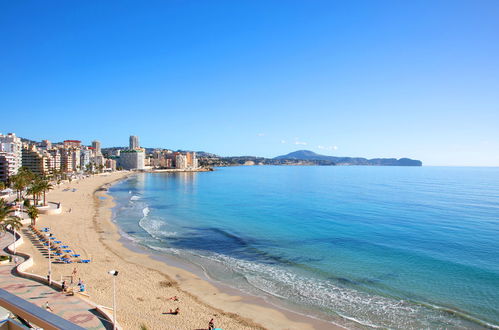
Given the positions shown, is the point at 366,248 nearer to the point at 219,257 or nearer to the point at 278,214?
the point at 219,257

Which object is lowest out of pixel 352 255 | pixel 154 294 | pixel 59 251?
pixel 154 294

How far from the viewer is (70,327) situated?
2965 millimetres

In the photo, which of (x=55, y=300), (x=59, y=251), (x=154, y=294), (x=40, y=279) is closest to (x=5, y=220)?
(x=59, y=251)

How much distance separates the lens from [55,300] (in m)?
17.6

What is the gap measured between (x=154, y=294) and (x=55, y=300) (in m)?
5.73

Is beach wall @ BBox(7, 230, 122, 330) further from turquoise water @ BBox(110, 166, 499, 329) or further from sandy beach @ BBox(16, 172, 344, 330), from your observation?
turquoise water @ BBox(110, 166, 499, 329)

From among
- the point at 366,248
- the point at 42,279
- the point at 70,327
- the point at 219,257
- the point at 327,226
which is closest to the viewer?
the point at 70,327

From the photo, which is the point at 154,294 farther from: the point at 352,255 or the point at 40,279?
the point at 352,255

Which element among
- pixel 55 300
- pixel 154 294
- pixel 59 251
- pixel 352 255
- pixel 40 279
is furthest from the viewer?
pixel 352 255

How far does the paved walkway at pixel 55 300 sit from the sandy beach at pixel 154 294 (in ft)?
5.04

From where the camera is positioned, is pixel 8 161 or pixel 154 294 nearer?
pixel 154 294

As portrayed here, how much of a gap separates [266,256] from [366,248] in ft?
33.4

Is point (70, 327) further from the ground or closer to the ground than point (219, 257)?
further from the ground

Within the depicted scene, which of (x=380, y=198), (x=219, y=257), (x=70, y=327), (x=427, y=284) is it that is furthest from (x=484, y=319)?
(x=380, y=198)
